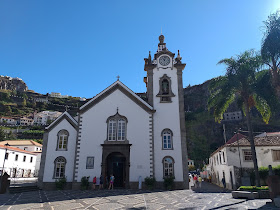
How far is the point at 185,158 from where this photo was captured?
850 inches

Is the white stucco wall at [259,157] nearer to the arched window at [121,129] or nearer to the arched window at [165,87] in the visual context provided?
the arched window at [165,87]

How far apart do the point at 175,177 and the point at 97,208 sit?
1151 cm

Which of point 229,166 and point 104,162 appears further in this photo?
point 229,166

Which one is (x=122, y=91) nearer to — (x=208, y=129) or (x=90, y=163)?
(x=90, y=163)

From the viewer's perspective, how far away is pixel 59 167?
2245cm

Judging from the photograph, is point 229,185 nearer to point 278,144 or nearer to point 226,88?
point 278,144

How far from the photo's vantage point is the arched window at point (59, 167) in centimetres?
2223

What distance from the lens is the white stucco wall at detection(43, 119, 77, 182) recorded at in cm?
2206

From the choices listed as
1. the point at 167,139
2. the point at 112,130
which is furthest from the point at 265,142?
the point at 112,130

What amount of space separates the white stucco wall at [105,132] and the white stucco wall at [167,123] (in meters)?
1.17

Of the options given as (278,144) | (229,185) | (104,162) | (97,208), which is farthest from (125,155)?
(278,144)

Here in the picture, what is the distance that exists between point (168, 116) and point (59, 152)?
1205 centimetres

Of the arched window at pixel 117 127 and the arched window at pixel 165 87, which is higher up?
the arched window at pixel 165 87

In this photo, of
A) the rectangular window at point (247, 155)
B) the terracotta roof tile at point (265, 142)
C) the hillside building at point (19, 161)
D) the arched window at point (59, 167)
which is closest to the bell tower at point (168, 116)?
the terracotta roof tile at point (265, 142)
